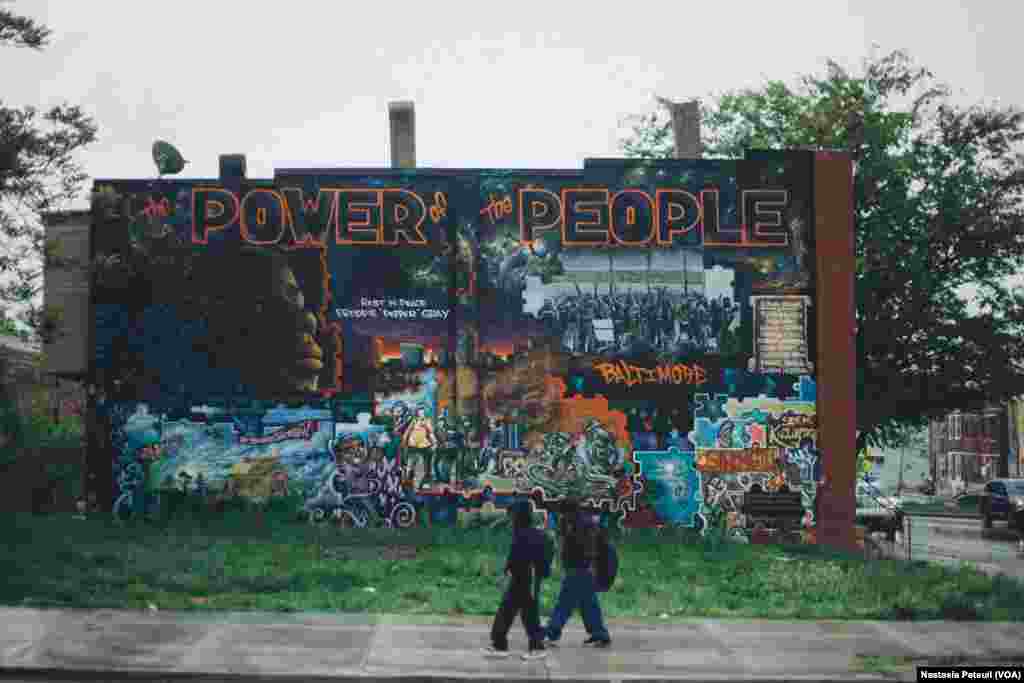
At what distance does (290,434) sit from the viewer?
27516mm

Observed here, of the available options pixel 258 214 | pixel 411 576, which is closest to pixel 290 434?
pixel 258 214

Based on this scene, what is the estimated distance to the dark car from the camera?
1809 inches

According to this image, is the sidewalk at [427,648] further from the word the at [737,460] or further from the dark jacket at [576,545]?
the word the at [737,460]

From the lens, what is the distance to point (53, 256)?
78.6 ft

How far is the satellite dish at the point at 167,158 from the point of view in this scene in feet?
91.2

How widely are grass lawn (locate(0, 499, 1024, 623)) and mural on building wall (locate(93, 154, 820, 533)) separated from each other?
5.04ft

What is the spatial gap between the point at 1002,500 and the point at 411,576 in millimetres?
32287

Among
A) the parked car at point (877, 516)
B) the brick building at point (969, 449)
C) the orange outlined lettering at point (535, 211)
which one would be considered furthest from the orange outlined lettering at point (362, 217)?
the brick building at point (969, 449)

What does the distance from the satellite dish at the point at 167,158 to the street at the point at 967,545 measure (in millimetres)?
17937

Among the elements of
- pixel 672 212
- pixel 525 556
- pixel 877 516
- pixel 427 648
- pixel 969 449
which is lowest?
pixel 969 449

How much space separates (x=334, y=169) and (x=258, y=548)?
835 centimetres

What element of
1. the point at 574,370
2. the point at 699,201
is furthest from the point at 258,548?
the point at 699,201

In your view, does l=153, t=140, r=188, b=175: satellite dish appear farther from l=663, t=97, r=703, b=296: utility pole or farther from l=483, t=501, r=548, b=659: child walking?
l=483, t=501, r=548, b=659: child walking

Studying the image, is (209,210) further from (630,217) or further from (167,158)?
(630,217)
